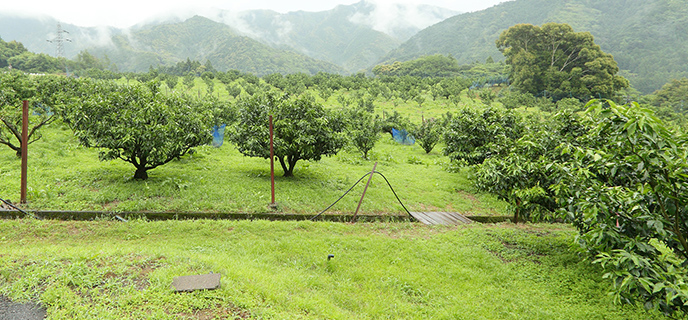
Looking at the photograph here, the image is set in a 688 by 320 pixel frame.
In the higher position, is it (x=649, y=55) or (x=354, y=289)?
(x=649, y=55)

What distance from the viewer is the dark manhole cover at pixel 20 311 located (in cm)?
480

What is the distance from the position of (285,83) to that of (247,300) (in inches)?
2084

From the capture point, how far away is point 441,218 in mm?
13031

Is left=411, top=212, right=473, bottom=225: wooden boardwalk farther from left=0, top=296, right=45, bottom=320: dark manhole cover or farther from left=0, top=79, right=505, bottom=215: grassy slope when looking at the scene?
left=0, top=296, right=45, bottom=320: dark manhole cover

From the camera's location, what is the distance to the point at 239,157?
808 inches

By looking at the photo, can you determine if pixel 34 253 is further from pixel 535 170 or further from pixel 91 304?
pixel 535 170

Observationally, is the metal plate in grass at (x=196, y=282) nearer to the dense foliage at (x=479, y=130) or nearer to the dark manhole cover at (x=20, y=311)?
the dark manhole cover at (x=20, y=311)

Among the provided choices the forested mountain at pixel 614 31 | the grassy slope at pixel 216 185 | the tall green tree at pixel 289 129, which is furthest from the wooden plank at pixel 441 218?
the forested mountain at pixel 614 31

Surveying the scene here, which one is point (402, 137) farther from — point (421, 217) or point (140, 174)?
point (140, 174)

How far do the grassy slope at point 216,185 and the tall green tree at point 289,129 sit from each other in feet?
4.90

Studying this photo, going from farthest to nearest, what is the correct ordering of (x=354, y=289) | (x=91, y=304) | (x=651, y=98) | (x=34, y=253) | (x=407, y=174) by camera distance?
(x=651, y=98) → (x=407, y=174) → (x=354, y=289) → (x=34, y=253) → (x=91, y=304)

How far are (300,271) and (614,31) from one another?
555 feet

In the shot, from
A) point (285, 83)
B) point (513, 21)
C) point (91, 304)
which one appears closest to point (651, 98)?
point (285, 83)

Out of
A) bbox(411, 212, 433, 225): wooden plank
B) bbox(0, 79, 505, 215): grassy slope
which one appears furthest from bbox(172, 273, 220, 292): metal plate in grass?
A: bbox(411, 212, 433, 225): wooden plank
